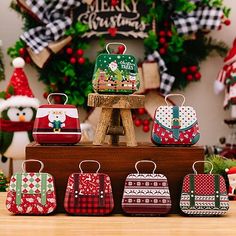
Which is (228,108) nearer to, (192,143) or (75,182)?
(192,143)

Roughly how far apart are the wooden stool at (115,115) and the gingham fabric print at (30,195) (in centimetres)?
20

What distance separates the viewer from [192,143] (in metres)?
1.67

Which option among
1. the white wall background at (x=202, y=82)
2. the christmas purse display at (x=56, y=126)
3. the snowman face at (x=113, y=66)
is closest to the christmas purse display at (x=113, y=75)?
the snowman face at (x=113, y=66)

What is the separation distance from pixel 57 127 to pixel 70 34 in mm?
857

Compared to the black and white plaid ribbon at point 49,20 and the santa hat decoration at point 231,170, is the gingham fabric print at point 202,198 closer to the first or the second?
the santa hat decoration at point 231,170

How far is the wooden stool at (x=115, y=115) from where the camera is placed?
1680 mm

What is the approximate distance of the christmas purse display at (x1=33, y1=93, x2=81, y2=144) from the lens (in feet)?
5.41

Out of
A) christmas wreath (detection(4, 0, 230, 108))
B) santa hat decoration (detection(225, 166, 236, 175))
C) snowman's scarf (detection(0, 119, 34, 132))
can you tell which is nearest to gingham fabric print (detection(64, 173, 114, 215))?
santa hat decoration (detection(225, 166, 236, 175))

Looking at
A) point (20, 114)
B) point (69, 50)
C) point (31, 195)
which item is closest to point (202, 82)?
point (69, 50)
